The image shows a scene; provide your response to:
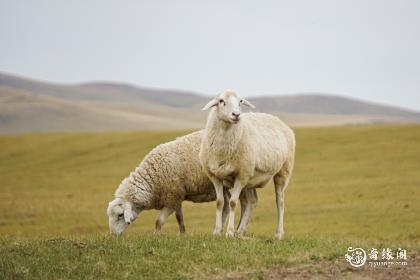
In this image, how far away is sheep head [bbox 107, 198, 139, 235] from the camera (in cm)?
1579

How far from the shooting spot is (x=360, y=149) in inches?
1901

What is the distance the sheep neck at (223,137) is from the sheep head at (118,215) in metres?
3.25

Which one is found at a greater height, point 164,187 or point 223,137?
point 223,137

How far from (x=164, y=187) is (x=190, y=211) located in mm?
18773

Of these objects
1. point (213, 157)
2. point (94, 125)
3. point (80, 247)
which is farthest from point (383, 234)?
point (94, 125)

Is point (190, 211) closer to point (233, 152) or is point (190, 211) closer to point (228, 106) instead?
point (233, 152)

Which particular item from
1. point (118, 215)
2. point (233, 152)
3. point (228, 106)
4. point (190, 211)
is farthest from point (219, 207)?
point (190, 211)

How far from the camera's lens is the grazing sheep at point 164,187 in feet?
51.6

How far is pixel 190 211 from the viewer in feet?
113

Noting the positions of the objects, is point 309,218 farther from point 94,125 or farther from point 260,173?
point 94,125

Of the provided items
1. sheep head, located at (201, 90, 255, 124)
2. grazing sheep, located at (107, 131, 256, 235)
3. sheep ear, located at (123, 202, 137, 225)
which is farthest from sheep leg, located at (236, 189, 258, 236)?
sheep ear, located at (123, 202, 137, 225)

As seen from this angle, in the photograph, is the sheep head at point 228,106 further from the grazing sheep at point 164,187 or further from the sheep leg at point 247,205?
the grazing sheep at point 164,187

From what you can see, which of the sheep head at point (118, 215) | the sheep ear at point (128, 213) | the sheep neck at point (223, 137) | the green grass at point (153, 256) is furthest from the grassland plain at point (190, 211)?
the sheep neck at point (223, 137)

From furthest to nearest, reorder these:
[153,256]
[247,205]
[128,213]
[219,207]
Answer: [128,213], [247,205], [219,207], [153,256]
